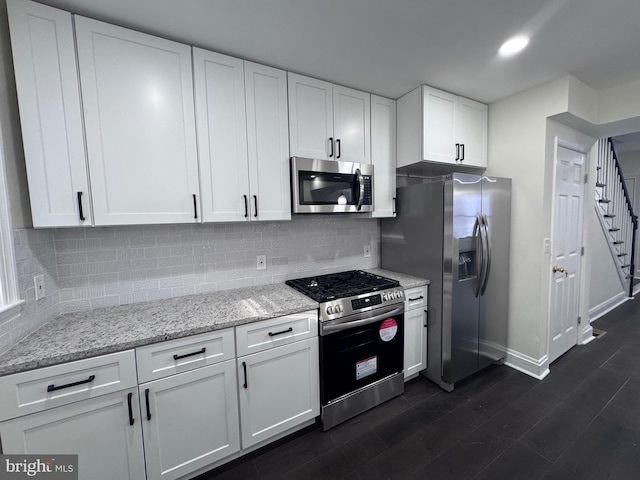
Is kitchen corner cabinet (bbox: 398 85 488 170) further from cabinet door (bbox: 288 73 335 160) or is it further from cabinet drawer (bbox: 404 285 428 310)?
cabinet drawer (bbox: 404 285 428 310)

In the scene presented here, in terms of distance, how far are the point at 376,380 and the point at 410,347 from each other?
16.9 inches

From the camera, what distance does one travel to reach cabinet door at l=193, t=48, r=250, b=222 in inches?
65.2

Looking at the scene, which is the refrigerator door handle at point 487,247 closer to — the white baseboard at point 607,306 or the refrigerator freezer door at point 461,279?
the refrigerator freezer door at point 461,279

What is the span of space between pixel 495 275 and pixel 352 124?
6.23ft

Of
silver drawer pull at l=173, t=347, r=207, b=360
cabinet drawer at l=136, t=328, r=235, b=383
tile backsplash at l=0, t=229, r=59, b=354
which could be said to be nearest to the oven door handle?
cabinet drawer at l=136, t=328, r=235, b=383

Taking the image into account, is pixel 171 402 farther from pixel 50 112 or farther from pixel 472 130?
pixel 472 130

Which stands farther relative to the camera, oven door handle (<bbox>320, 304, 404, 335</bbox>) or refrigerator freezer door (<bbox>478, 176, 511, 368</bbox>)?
refrigerator freezer door (<bbox>478, 176, 511, 368</bbox>)

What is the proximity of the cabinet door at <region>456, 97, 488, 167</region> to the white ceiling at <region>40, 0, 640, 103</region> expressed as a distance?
1.10ft

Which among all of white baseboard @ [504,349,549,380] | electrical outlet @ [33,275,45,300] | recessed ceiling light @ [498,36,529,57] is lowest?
white baseboard @ [504,349,549,380]

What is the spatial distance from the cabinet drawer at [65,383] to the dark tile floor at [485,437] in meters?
0.84

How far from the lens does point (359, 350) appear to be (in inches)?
74.5

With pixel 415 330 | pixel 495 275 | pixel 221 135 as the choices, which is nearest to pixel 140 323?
pixel 221 135

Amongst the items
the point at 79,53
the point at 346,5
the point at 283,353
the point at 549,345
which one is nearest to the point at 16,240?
the point at 79,53

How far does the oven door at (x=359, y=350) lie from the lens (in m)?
1.78
